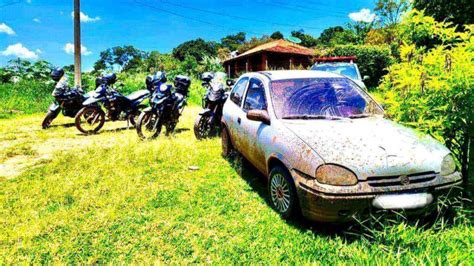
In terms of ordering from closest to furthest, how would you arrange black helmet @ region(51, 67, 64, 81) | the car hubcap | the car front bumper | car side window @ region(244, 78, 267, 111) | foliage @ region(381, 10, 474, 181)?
the car front bumper
foliage @ region(381, 10, 474, 181)
the car hubcap
car side window @ region(244, 78, 267, 111)
black helmet @ region(51, 67, 64, 81)

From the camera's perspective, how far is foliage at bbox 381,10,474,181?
3316mm

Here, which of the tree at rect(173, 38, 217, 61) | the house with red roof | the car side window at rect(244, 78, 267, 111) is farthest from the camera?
the tree at rect(173, 38, 217, 61)

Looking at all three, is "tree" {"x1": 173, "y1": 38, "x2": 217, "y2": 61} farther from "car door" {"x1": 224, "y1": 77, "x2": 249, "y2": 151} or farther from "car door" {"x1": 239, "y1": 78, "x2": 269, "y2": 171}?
"car door" {"x1": 239, "y1": 78, "x2": 269, "y2": 171}

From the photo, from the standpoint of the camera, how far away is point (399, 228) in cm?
301

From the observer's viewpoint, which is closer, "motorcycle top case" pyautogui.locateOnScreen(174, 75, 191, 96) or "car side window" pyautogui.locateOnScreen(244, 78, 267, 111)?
"car side window" pyautogui.locateOnScreen(244, 78, 267, 111)

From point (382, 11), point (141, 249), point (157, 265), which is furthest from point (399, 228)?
point (382, 11)

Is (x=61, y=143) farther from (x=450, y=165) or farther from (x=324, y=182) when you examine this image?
(x=450, y=165)

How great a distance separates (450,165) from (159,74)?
7.43m

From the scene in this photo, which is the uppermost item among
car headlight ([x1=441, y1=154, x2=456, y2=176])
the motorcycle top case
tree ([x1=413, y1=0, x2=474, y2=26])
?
tree ([x1=413, y1=0, x2=474, y2=26])

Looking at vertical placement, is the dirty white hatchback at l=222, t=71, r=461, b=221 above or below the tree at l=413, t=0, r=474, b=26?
below

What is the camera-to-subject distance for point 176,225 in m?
3.68

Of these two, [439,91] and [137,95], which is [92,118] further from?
[439,91]

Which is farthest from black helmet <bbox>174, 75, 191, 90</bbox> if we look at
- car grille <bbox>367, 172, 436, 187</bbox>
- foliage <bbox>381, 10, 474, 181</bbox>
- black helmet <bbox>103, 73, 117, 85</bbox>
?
car grille <bbox>367, 172, 436, 187</bbox>

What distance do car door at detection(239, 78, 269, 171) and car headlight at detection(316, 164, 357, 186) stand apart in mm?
1093
